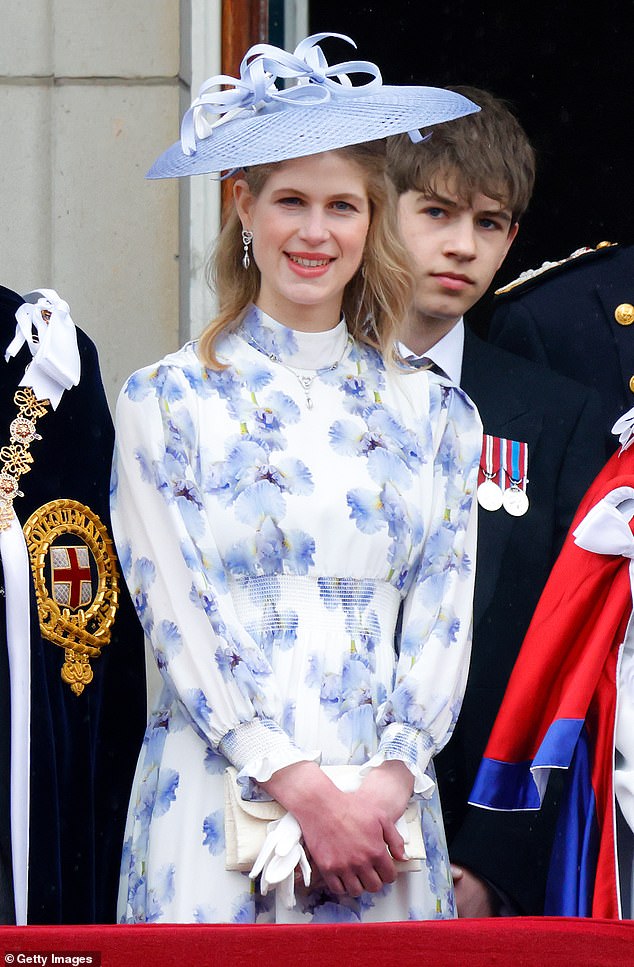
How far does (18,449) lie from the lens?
9.09ft

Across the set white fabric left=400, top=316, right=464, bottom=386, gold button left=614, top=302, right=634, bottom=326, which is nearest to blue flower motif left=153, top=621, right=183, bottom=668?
white fabric left=400, top=316, right=464, bottom=386

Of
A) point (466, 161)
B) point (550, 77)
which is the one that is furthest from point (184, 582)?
point (550, 77)

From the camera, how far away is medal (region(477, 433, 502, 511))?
10.6ft

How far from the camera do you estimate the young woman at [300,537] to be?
8.52 ft

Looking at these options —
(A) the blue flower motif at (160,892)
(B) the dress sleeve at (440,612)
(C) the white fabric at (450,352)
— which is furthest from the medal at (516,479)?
(A) the blue flower motif at (160,892)

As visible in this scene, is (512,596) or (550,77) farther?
(550,77)

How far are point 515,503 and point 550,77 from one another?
2.03 meters

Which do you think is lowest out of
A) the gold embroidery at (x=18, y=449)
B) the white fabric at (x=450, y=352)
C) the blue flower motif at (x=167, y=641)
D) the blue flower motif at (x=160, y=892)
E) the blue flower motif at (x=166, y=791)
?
the blue flower motif at (x=160, y=892)

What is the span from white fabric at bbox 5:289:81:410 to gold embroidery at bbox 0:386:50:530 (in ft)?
0.06

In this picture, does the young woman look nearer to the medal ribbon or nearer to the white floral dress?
the white floral dress

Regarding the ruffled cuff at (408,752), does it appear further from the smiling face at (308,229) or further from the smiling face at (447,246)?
the smiling face at (447,246)

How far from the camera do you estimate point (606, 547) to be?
2.78 metres

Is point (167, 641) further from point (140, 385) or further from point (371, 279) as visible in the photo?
point (371, 279)

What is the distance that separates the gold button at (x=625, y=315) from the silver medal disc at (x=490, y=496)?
583 millimetres
